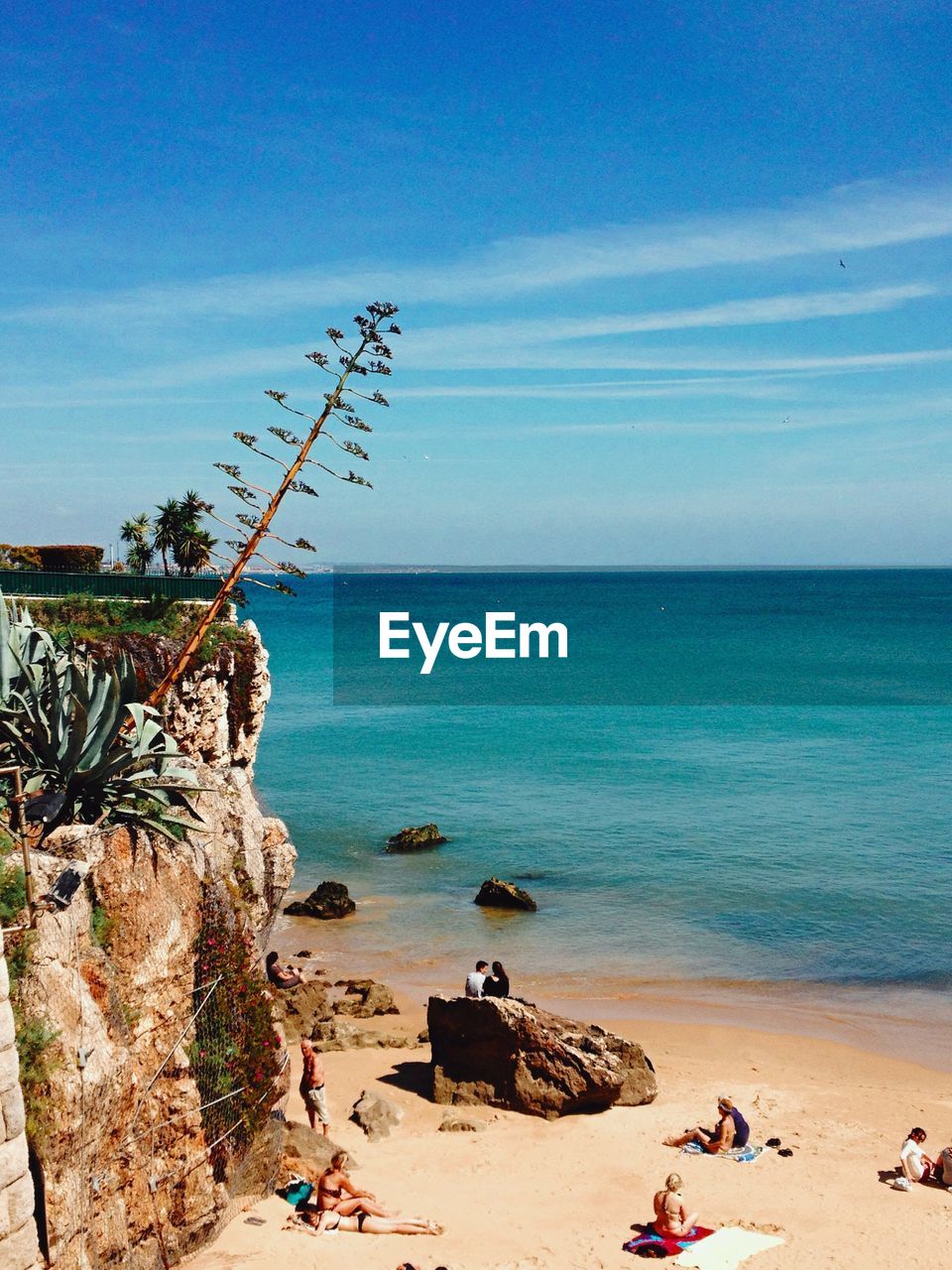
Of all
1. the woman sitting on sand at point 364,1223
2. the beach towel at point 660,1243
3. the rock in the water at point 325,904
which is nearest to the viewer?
the woman sitting on sand at point 364,1223

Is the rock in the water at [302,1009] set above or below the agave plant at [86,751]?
below

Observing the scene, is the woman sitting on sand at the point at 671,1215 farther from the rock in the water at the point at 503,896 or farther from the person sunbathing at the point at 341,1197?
the rock in the water at the point at 503,896

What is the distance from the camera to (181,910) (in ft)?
36.3

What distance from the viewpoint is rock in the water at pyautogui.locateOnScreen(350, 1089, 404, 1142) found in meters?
15.3

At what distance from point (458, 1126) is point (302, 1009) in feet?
15.7

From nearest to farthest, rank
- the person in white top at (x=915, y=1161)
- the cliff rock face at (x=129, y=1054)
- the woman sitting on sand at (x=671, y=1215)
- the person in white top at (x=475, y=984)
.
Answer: the cliff rock face at (x=129, y=1054)
the woman sitting on sand at (x=671, y=1215)
the person in white top at (x=915, y=1161)
the person in white top at (x=475, y=984)

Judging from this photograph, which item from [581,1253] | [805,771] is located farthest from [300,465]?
[805,771]

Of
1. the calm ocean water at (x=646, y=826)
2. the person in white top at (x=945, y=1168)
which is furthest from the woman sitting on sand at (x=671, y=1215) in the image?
the calm ocean water at (x=646, y=826)

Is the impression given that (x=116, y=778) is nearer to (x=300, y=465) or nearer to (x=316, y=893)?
(x=300, y=465)

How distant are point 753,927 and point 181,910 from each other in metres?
17.4

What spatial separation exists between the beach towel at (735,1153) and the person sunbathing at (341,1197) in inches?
182

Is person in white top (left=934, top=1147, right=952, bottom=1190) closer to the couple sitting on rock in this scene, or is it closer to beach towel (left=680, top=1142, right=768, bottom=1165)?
beach towel (left=680, top=1142, right=768, bottom=1165)

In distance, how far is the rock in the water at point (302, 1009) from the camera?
61.4 ft

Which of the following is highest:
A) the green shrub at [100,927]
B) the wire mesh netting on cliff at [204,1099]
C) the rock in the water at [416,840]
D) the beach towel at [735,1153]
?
the green shrub at [100,927]
